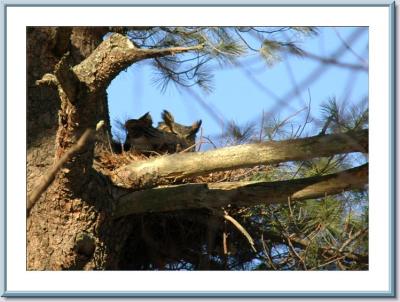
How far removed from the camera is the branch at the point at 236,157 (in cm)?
345

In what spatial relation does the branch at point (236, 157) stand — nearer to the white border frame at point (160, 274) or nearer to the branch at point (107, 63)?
the white border frame at point (160, 274)

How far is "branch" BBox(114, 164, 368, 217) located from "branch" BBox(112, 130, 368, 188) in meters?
0.07

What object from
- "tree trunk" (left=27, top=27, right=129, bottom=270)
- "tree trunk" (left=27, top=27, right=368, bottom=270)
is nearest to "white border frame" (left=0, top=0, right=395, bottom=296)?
"tree trunk" (left=27, top=27, right=368, bottom=270)

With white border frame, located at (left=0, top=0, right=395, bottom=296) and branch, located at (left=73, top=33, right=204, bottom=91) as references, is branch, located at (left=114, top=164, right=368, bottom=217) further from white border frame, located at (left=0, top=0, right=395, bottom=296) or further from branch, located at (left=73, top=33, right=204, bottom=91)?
branch, located at (left=73, top=33, right=204, bottom=91)

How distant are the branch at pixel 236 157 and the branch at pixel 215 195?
7 cm

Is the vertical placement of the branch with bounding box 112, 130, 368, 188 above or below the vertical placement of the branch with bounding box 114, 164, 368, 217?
above

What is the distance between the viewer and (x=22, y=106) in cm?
342

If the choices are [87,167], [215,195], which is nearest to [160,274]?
[87,167]

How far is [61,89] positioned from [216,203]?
1.01m

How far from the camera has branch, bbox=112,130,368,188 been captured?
345 cm

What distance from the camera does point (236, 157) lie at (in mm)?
3736

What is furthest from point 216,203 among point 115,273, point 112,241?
point 115,273

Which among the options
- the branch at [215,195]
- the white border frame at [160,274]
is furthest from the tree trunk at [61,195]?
the white border frame at [160,274]

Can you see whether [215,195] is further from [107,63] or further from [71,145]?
[107,63]
